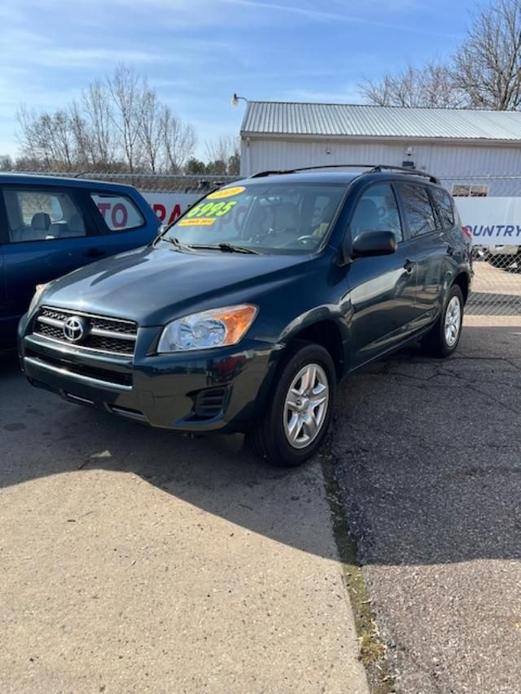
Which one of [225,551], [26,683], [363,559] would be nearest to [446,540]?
[363,559]

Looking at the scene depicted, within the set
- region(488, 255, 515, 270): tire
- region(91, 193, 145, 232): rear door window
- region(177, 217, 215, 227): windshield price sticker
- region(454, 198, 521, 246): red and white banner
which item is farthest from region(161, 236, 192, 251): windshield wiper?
region(488, 255, 515, 270): tire

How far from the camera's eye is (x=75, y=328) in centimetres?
302

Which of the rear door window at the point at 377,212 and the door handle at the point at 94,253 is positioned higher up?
the rear door window at the point at 377,212

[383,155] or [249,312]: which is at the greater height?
[383,155]

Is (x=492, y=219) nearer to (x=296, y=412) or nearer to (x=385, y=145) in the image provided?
(x=296, y=412)

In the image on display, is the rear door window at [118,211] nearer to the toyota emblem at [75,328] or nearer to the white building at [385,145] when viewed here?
the toyota emblem at [75,328]

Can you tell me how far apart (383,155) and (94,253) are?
15560 millimetres

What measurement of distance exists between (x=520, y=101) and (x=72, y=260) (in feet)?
115

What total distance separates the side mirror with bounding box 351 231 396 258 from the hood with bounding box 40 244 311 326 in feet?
1.26

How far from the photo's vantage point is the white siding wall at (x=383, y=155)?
17978mm

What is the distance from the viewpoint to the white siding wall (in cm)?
1798

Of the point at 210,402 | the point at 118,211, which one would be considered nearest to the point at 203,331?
the point at 210,402

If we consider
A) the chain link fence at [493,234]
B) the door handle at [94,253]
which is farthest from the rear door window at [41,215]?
the chain link fence at [493,234]

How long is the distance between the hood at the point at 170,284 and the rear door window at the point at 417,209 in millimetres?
1660
